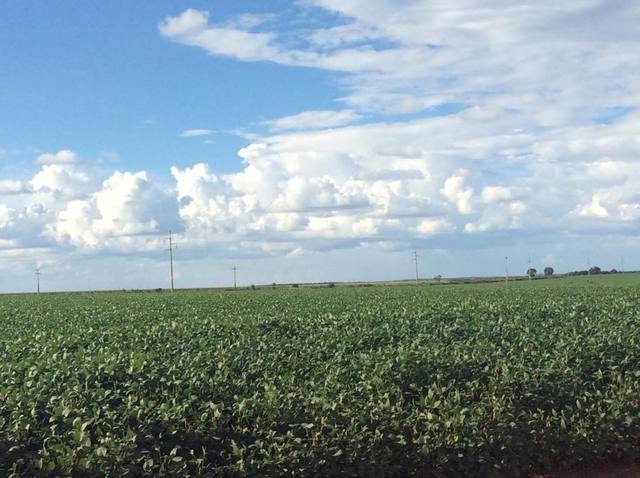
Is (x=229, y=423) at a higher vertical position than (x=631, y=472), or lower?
higher

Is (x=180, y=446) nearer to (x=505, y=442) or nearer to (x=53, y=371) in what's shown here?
(x=53, y=371)

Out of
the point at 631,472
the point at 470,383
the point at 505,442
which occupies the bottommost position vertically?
the point at 631,472

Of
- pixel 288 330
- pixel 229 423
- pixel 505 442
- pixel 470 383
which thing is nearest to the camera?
pixel 229 423

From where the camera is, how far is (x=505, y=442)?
995 cm

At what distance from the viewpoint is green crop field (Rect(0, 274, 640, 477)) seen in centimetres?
840

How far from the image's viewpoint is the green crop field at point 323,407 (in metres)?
8.40

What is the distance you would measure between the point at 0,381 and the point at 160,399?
8.06 ft

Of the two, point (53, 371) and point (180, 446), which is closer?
point (180, 446)

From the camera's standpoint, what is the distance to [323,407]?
9.28 meters

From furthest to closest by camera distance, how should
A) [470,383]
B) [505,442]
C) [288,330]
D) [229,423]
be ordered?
[288,330] < [470,383] < [505,442] < [229,423]

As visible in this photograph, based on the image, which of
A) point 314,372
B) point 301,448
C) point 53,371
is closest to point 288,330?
point 314,372

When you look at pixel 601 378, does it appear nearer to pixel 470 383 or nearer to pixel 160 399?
pixel 470 383

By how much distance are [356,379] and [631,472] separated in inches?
172

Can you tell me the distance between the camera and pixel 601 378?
1192 centimetres
